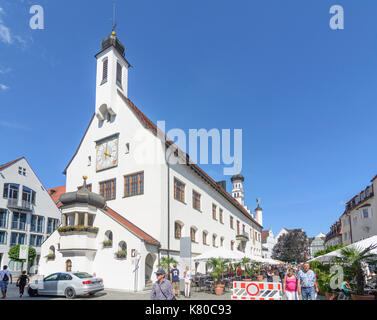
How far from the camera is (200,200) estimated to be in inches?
1361

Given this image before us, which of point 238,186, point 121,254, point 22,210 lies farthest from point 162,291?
point 238,186

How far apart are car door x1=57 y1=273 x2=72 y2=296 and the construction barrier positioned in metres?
11.0

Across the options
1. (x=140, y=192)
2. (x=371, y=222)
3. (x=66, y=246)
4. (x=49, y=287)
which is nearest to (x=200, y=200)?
(x=140, y=192)

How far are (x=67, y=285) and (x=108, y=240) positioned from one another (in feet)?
22.8

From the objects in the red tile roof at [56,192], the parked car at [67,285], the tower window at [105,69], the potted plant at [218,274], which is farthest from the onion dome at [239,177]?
the parked car at [67,285]

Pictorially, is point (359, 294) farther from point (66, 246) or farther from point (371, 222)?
point (371, 222)

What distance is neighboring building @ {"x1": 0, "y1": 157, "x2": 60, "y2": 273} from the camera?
1503 inches

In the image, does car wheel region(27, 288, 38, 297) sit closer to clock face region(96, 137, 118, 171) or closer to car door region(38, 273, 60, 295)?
car door region(38, 273, 60, 295)

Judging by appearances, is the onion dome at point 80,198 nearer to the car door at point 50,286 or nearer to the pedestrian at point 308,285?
the car door at point 50,286

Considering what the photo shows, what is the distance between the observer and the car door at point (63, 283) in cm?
1723

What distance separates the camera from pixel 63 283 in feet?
57.1

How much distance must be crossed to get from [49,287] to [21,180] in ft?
91.1

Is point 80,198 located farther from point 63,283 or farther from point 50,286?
point 63,283
